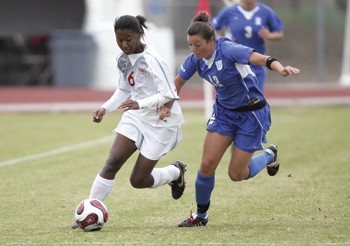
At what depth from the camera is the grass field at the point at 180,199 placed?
741 centimetres

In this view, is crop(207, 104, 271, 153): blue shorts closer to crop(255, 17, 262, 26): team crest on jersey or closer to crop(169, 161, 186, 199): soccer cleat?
crop(169, 161, 186, 199): soccer cleat

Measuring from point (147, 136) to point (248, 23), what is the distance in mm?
4859

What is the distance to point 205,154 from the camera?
8023 millimetres

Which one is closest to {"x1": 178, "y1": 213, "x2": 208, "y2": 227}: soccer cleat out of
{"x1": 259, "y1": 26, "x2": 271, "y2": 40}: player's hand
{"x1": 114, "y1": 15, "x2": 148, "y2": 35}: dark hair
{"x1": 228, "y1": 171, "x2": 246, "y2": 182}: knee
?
{"x1": 228, "y1": 171, "x2": 246, "y2": 182}: knee

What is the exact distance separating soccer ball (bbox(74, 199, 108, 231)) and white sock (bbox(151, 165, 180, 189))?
833 mm

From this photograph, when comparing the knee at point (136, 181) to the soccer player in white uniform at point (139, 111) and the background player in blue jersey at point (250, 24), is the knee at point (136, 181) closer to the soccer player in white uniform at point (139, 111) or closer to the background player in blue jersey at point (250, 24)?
the soccer player in white uniform at point (139, 111)

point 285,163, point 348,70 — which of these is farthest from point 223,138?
point 348,70

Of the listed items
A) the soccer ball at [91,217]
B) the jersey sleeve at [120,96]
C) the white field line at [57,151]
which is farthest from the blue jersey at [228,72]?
the white field line at [57,151]

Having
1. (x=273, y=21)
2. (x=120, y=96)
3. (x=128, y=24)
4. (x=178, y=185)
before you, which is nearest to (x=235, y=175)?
(x=178, y=185)

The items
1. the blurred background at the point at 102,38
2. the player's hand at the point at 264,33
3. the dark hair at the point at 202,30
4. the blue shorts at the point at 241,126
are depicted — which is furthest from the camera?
the blurred background at the point at 102,38

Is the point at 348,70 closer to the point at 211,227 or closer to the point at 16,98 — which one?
the point at 16,98

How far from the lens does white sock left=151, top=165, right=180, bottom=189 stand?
8.48 meters

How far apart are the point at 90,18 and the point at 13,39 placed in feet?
11.2

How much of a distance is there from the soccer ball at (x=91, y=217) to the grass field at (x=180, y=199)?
93 millimetres
